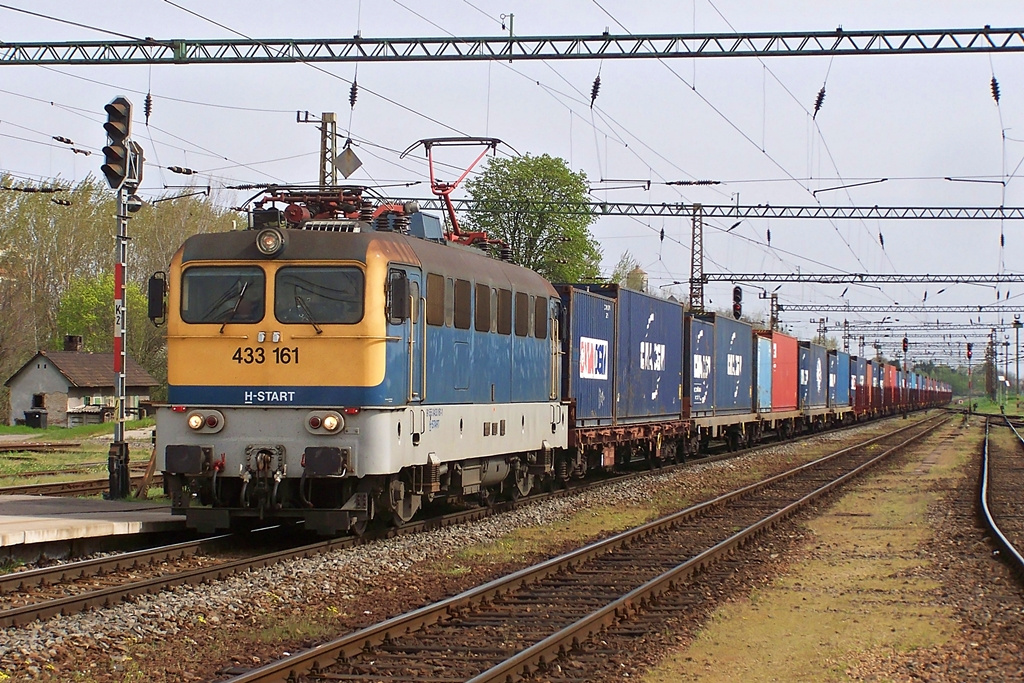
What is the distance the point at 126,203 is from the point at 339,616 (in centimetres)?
860

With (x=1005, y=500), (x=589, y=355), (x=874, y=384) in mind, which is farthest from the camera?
(x=874, y=384)

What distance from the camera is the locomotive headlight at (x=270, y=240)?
→ 12.5 metres

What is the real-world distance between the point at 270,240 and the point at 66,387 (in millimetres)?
40716

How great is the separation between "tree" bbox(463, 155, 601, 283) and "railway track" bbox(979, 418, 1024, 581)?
1417 cm

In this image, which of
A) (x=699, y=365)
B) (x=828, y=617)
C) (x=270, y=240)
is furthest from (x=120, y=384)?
(x=699, y=365)

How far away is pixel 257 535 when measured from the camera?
13703 millimetres

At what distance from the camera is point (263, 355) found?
1247cm

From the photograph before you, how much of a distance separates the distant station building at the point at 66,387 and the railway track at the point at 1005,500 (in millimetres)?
33532

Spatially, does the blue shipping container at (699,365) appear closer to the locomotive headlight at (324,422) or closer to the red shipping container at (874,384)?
the locomotive headlight at (324,422)

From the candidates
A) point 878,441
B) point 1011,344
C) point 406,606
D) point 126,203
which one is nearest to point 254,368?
point 406,606

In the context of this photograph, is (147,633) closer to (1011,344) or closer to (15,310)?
(15,310)

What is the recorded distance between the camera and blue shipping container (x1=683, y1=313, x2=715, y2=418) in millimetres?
27203

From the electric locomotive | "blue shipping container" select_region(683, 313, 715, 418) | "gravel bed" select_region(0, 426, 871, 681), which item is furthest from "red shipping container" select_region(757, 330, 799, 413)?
the electric locomotive

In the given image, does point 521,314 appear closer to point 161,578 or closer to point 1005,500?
point 161,578
